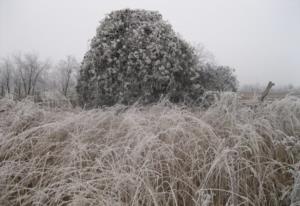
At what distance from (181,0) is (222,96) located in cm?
615

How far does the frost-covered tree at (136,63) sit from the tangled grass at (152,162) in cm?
111

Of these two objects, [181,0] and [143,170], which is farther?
[181,0]

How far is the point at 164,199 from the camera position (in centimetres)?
149

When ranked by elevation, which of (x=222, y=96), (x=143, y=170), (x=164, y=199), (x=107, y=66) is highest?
(x=107, y=66)

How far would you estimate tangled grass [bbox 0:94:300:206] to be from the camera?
1528mm

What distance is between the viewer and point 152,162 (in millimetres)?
1700

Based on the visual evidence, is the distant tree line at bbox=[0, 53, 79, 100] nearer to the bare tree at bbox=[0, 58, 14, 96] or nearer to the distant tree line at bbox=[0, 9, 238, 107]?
the bare tree at bbox=[0, 58, 14, 96]

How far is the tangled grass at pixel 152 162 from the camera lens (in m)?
1.53

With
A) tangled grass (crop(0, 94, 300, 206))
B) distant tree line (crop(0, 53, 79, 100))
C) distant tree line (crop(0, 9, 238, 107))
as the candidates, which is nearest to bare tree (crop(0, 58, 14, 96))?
distant tree line (crop(0, 53, 79, 100))

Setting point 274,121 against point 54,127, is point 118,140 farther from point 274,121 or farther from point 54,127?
point 274,121

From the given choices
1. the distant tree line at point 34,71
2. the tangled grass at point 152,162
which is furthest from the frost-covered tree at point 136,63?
the distant tree line at point 34,71

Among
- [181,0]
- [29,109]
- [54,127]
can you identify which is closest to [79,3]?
[181,0]

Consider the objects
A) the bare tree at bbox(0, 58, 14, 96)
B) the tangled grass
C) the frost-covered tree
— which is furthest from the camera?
the bare tree at bbox(0, 58, 14, 96)

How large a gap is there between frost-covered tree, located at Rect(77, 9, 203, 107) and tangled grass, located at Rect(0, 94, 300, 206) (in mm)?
1109
